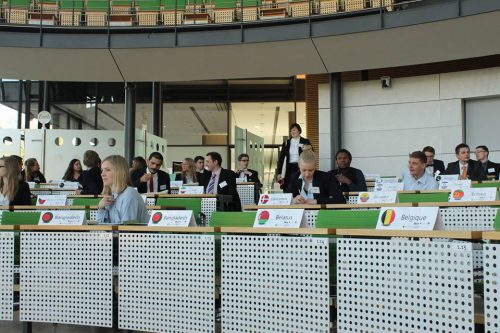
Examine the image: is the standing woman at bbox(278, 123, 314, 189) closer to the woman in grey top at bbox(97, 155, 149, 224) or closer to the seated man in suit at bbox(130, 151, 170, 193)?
the seated man in suit at bbox(130, 151, 170, 193)

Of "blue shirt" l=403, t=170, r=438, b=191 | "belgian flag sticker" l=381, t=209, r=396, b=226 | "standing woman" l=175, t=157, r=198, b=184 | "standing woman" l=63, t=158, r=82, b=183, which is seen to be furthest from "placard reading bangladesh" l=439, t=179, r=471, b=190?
"standing woman" l=63, t=158, r=82, b=183

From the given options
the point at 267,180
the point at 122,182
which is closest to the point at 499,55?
the point at 267,180

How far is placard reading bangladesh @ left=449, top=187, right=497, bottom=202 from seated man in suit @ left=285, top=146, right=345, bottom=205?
47.8 inches

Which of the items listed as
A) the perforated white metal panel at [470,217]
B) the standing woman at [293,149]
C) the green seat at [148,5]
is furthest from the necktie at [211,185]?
the green seat at [148,5]

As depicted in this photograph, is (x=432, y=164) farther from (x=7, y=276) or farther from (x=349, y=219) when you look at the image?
(x=7, y=276)

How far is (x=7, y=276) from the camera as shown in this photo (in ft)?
13.4

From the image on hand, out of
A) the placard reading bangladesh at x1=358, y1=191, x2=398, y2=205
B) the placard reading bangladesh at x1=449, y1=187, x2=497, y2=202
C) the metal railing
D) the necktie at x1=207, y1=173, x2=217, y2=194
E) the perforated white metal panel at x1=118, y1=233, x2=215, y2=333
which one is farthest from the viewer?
the metal railing

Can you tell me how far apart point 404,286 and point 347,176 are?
15.6ft

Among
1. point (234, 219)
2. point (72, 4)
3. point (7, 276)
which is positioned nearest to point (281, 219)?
point (234, 219)

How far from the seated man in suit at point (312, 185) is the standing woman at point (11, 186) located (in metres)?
3.04

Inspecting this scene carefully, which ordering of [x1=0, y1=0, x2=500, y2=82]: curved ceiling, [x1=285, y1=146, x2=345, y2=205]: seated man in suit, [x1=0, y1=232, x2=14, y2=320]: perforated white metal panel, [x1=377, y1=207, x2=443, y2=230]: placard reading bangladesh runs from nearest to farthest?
[x1=377, y1=207, x2=443, y2=230]: placard reading bangladesh
[x1=0, y1=232, x2=14, y2=320]: perforated white metal panel
[x1=285, y1=146, x2=345, y2=205]: seated man in suit
[x1=0, y1=0, x2=500, y2=82]: curved ceiling

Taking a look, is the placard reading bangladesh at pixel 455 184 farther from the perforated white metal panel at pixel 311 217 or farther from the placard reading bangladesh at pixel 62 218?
the placard reading bangladesh at pixel 62 218

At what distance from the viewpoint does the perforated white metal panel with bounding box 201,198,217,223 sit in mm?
7355

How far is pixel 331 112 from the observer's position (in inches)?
522
